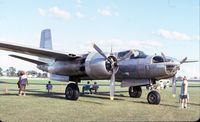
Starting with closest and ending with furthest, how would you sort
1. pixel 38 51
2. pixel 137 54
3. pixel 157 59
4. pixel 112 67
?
pixel 157 59 < pixel 112 67 < pixel 137 54 < pixel 38 51

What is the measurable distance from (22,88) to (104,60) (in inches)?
284

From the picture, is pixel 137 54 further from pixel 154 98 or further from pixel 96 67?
pixel 154 98

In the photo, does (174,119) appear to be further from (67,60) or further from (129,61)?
(67,60)

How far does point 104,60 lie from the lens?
56.4 ft

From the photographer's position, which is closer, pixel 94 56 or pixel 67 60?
pixel 94 56

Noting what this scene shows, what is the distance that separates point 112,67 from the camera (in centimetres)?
1761

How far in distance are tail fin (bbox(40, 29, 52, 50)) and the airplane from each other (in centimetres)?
709

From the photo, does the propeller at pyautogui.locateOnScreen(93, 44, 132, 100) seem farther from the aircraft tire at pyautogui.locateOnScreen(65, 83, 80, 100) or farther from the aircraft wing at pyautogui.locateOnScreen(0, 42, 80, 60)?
the aircraft tire at pyautogui.locateOnScreen(65, 83, 80, 100)

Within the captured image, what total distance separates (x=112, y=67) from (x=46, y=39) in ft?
37.7

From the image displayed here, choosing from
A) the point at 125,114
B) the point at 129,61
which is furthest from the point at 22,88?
the point at 125,114

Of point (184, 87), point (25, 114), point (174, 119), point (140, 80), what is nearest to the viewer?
point (174, 119)

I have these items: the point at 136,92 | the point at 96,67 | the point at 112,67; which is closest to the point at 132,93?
the point at 136,92

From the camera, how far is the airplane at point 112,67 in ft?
54.7

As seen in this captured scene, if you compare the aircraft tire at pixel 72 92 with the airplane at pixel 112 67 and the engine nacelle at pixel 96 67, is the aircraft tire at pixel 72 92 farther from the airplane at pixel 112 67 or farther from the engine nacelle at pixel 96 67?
the engine nacelle at pixel 96 67
